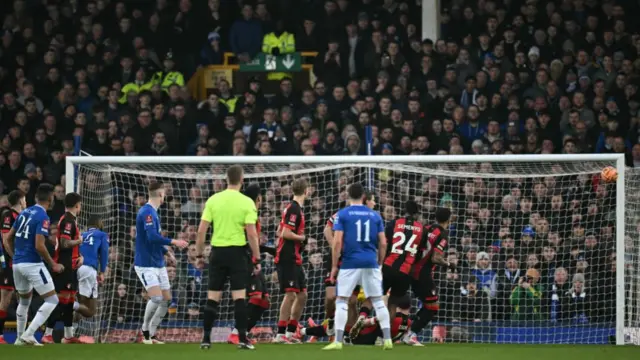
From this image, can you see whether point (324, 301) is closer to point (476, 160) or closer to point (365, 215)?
point (476, 160)

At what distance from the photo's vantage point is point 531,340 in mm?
16172

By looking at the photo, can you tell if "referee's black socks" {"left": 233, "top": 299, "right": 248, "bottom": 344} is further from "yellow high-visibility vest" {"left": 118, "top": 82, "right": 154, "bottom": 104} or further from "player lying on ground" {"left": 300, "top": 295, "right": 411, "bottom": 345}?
"yellow high-visibility vest" {"left": 118, "top": 82, "right": 154, "bottom": 104}

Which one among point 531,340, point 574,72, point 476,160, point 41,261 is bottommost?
point 531,340

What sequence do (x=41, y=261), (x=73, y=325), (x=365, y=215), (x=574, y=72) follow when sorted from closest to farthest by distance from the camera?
(x=365, y=215) → (x=41, y=261) → (x=73, y=325) → (x=574, y=72)

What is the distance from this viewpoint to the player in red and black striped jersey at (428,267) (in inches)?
568

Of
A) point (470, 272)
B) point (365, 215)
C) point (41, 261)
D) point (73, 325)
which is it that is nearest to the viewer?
point (365, 215)

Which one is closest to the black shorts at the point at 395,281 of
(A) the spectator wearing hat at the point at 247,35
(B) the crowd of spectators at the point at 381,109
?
(B) the crowd of spectators at the point at 381,109

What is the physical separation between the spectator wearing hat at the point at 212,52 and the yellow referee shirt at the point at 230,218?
9809mm

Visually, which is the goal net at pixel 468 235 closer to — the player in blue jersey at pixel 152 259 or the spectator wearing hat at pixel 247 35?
the player in blue jersey at pixel 152 259

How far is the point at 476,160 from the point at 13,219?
566 centimetres

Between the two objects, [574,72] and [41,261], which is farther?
[574,72]

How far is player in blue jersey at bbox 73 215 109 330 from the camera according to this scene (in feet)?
49.5

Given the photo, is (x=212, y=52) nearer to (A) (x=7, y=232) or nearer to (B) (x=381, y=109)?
(B) (x=381, y=109)

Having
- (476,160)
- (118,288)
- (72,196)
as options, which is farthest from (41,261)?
(476,160)
